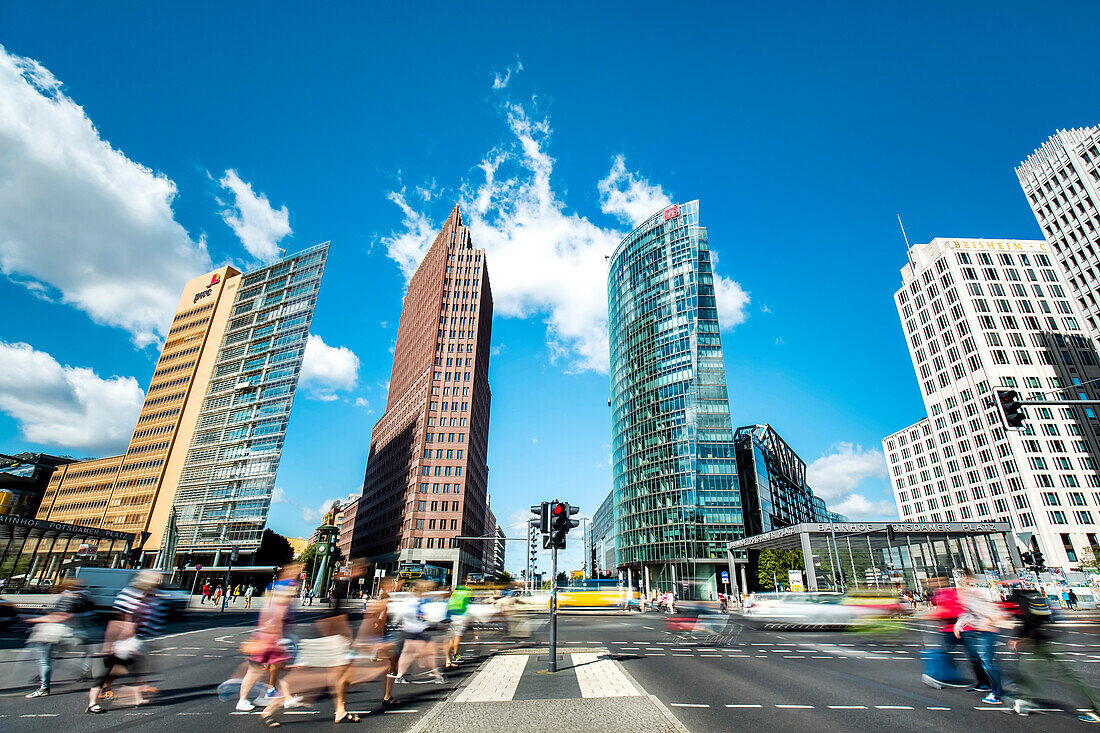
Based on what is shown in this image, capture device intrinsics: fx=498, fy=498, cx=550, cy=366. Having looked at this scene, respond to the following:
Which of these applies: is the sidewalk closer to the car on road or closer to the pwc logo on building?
the car on road

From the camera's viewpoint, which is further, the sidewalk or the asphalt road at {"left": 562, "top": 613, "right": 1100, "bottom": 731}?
the asphalt road at {"left": 562, "top": 613, "right": 1100, "bottom": 731}

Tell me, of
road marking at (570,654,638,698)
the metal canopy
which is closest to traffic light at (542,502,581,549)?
road marking at (570,654,638,698)

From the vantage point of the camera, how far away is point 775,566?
72000mm

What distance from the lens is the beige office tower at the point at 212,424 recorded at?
7781 cm

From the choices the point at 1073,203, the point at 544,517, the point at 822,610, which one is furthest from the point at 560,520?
the point at 1073,203

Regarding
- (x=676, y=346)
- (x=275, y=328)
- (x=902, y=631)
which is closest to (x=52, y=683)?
(x=902, y=631)

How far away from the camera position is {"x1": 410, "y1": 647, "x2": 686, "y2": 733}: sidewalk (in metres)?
6.11

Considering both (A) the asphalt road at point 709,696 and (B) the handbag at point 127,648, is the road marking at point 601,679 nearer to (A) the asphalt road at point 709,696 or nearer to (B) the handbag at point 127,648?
(A) the asphalt road at point 709,696

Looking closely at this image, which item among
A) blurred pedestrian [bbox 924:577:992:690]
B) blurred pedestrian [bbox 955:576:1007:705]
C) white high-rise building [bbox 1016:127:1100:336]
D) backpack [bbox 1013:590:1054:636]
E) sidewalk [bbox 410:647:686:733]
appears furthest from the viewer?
white high-rise building [bbox 1016:127:1100:336]

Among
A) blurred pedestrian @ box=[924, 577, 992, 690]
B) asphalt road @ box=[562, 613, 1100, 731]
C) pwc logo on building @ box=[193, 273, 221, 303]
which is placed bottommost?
asphalt road @ box=[562, 613, 1100, 731]

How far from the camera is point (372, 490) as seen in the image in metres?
109

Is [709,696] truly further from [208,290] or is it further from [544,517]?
[208,290]

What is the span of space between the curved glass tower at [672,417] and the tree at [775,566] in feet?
22.3

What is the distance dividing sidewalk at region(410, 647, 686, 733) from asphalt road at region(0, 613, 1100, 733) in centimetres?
38
